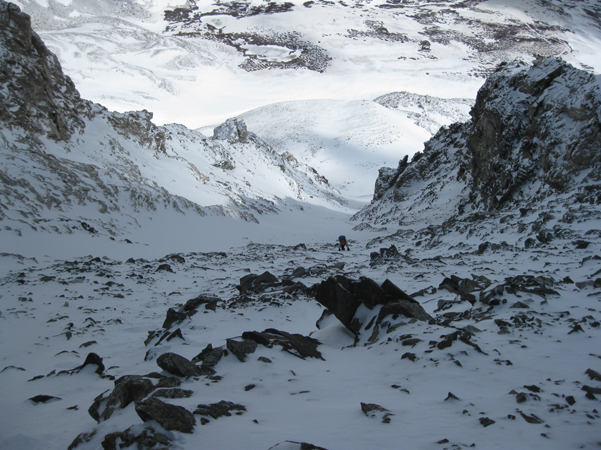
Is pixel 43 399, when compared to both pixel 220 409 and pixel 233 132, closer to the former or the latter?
pixel 220 409

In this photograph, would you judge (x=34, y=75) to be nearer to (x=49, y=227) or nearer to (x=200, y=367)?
(x=49, y=227)

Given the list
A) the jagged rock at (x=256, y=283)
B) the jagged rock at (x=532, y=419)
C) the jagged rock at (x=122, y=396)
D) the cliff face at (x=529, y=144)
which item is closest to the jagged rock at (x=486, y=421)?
the jagged rock at (x=532, y=419)

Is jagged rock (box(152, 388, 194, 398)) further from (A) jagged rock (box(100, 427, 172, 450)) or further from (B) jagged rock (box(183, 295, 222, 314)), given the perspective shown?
(B) jagged rock (box(183, 295, 222, 314))

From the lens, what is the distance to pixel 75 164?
966 inches

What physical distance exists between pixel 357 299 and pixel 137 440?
13.6 ft

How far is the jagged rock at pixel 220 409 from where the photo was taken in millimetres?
3270

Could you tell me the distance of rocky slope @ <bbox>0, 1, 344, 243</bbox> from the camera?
19391 mm

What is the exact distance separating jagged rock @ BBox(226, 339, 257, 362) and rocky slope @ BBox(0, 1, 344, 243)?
16.0m

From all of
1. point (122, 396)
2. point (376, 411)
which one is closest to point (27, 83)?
point (122, 396)

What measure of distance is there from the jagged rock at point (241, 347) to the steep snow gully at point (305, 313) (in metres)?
0.03

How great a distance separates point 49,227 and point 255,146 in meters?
47.6

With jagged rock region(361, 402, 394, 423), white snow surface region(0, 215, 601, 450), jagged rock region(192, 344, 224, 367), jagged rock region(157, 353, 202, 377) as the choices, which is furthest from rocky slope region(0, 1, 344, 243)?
jagged rock region(361, 402, 394, 423)

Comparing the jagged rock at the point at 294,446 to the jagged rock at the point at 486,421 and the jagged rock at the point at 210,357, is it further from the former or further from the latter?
the jagged rock at the point at 210,357

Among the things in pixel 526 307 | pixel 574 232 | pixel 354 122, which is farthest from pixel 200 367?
pixel 354 122
